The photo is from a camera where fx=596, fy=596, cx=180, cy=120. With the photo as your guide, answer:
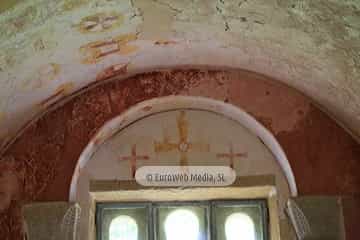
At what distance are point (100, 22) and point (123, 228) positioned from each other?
1.02 metres

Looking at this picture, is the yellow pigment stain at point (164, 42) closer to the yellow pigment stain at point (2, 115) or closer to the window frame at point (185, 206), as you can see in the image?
the yellow pigment stain at point (2, 115)

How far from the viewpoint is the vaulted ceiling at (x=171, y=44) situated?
6.24 feet

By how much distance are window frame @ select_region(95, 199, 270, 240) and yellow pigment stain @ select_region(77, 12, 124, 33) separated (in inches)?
35.9

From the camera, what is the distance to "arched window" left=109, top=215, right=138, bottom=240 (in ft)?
8.63

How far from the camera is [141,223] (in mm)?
2672

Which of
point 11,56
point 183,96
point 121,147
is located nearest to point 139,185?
point 121,147

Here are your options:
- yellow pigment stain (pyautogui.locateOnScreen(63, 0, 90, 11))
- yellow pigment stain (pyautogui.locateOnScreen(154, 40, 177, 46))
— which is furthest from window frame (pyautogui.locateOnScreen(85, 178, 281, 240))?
yellow pigment stain (pyautogui.locateOnScreen(63, 0, 90, 11))

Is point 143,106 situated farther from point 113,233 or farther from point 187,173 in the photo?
point 113,233

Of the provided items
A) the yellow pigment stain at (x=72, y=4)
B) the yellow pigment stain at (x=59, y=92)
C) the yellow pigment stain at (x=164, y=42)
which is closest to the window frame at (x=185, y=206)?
the yellow pigment stain at (x=59, y=92)

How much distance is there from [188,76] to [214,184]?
1.58 ft

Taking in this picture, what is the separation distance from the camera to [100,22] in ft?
6.67

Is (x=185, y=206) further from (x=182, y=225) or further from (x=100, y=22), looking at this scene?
(x=100, y=22)

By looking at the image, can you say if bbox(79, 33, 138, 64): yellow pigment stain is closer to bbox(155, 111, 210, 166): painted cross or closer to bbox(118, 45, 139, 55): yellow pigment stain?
bbox(118, 45, 139, 55): yellow pigment stain

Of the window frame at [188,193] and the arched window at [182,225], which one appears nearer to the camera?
the window frame at [188,193]
